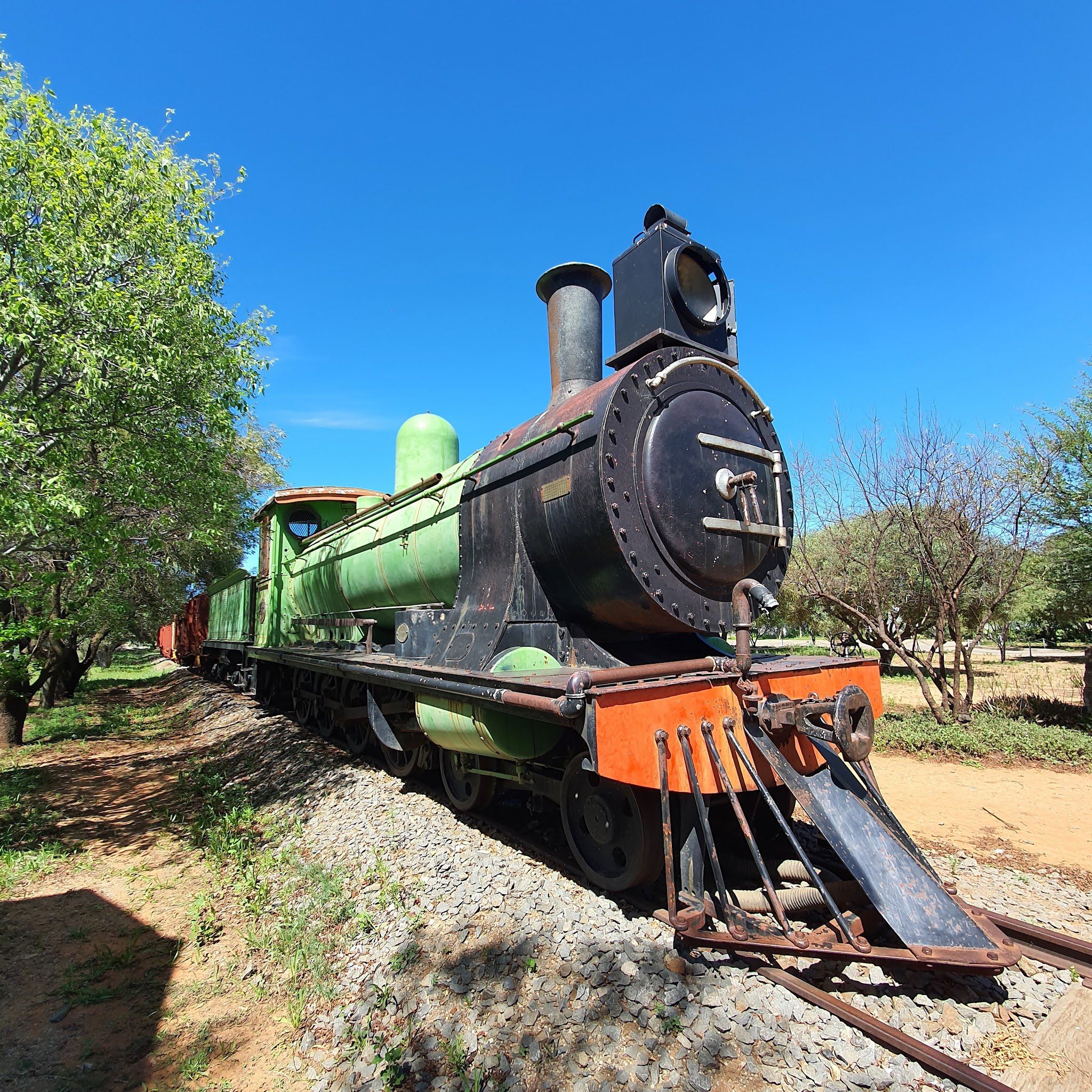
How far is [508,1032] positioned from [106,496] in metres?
6.81

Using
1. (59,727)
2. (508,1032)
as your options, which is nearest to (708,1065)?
(508,1032)

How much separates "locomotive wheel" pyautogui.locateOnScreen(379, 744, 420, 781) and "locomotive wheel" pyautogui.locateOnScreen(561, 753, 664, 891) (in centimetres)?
235

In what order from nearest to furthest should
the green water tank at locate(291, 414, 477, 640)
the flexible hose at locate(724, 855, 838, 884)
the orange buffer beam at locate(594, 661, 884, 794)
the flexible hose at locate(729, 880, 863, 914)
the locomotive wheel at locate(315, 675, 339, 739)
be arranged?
the orange buffer beam at locate(594, 661, 884, 794) < the flexible hose at locate(729, 880, 863, 914) < the flexible hose at locate(724, 855, 838, 884) < the green water tank at locate(291, 414, 477, 640) < the locomotive wheel at locate(315, 675, 339, 739)

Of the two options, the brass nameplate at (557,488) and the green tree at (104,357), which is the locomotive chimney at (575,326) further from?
the green tree at (104,357)

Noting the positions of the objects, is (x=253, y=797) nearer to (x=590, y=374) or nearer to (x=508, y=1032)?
(x=508, y=1032)

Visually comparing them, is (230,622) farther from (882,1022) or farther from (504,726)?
(882,1022)

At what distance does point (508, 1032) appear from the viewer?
8.97 feet

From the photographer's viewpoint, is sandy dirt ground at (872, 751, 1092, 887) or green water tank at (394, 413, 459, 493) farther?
green water tank at (394, 413, 459, 493)

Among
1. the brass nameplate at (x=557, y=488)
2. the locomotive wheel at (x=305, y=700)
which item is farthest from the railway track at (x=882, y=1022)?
the locomotive wheel at (x=305, y=700)

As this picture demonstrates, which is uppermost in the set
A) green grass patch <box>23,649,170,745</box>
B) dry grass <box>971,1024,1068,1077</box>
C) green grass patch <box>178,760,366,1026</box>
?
dry grass <box>971,1024,1068,1077</box>

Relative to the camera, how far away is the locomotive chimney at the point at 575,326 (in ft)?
16.1

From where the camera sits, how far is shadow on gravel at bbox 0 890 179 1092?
312cm

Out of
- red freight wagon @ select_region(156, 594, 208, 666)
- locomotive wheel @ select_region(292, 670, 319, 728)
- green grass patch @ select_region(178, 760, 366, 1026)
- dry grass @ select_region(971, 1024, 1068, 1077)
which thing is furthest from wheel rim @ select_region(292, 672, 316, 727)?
red freight wagon @ select_region(156, 594, 208, 666)

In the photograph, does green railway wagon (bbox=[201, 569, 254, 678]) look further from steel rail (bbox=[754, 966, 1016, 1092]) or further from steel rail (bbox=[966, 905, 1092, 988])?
steel rail (bbox=[966, 905, 1092, 988])
